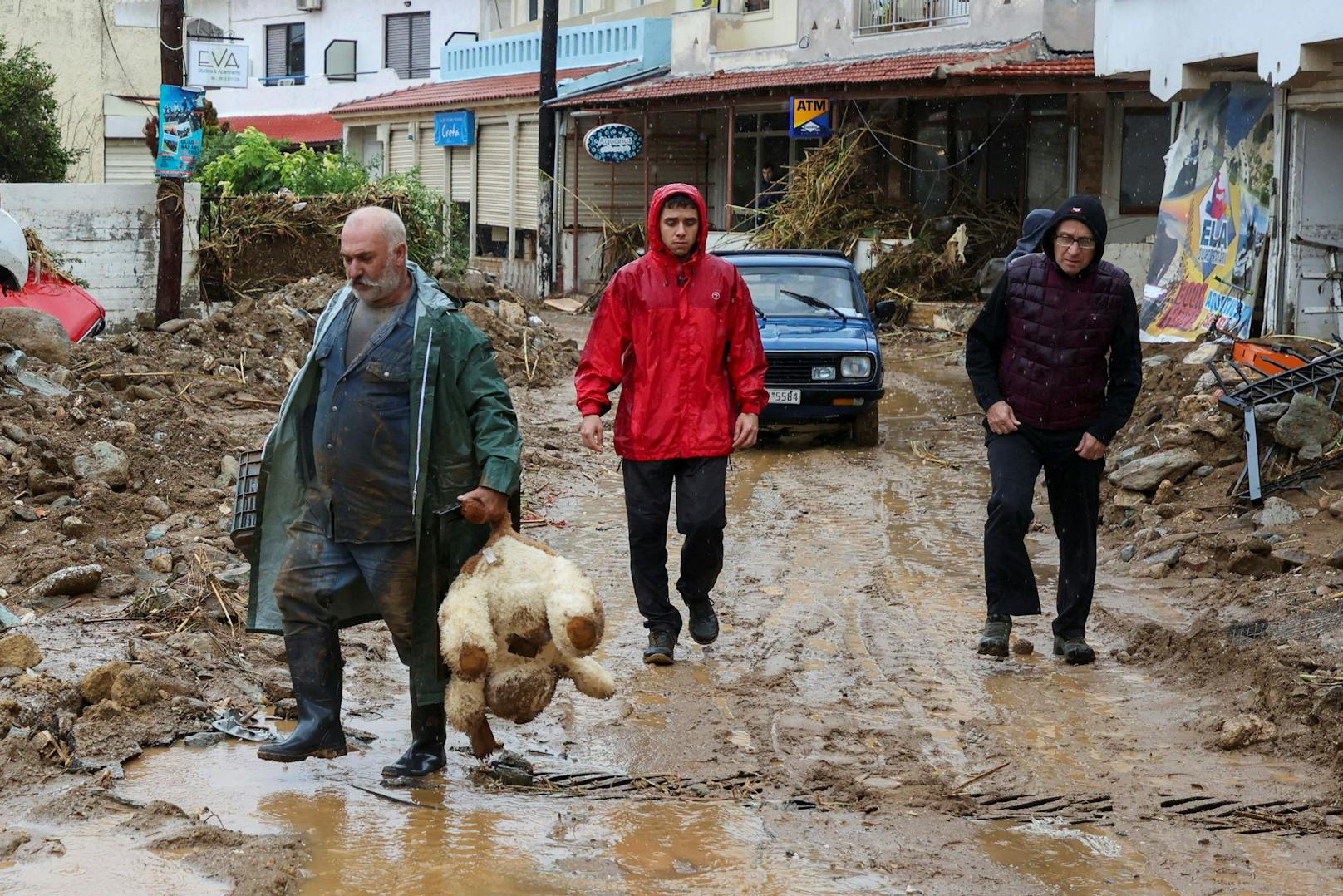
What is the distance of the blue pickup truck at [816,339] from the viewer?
13.1m

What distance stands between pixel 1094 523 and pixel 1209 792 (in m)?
1.95

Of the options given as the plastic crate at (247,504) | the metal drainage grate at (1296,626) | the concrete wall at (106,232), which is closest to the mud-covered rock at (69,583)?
the plastic crate at (247,504)

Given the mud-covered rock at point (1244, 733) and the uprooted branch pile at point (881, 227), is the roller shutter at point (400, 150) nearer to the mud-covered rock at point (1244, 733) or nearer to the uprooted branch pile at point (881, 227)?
the uprooted branch pile at point (881, 227)

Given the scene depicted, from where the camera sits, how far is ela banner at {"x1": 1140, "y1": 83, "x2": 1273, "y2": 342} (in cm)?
1416

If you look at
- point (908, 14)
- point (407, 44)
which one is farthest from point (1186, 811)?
point (407, 44)

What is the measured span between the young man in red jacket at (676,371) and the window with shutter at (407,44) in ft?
129

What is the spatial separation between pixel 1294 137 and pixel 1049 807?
1030cm

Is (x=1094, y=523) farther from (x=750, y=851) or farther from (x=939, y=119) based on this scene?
(x=939, y=119)

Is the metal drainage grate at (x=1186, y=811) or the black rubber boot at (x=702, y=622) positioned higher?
the black rubber boot at (x=702, y=622)

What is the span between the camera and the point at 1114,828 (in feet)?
15.5

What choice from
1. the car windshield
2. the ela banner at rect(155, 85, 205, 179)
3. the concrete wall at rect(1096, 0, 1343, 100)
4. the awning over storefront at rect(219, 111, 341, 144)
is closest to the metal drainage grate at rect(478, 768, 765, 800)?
the concrete wall at rect(1096, 0, 1343, 100)

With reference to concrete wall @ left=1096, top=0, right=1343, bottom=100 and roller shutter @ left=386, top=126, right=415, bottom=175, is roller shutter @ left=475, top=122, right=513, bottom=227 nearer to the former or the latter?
roller shutter @ left=386, top=126, right=415, bottom=175

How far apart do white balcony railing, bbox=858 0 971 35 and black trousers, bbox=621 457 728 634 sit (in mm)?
18317

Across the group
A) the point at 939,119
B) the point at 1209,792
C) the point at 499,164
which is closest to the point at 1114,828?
the point at 1209,792
